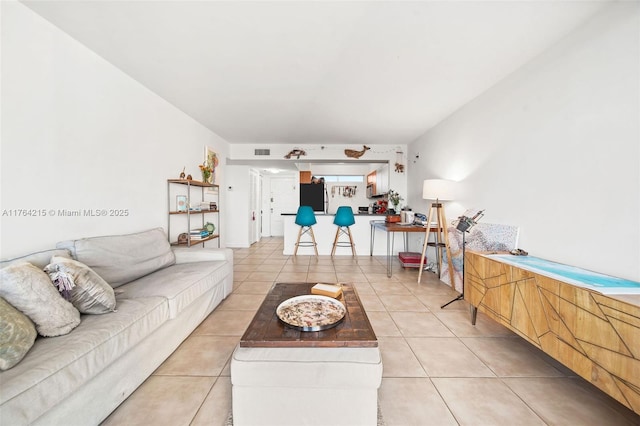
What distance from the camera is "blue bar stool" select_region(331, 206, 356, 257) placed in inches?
194

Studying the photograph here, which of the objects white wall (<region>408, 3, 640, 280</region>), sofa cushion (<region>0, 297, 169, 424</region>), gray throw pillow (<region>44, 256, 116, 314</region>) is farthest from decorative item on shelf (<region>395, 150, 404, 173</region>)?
gray throw pillow (<region>44, 256, 116, 314</region>)

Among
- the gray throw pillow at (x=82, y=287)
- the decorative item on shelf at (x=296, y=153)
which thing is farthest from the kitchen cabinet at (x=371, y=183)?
the gray throw pillow at (x=82, y=287)

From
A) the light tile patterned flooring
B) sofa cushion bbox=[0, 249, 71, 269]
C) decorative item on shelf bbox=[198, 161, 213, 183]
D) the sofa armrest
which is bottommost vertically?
the light tile patterned flooring

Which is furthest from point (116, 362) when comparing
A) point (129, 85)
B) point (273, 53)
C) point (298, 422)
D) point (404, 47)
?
point (404, 47)

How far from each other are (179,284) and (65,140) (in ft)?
4.79

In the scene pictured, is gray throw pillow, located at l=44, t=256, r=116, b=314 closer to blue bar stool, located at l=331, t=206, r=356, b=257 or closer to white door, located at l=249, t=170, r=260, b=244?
blue bar stool, located at l=331, t=206, r=356, b=257

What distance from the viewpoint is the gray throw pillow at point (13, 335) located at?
1007 millimetres

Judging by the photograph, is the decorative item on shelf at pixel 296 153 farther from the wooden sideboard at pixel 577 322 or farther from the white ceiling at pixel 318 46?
the wooden sideboard at pixel 577 322

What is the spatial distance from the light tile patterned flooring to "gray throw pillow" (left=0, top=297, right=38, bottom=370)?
586 millimetres

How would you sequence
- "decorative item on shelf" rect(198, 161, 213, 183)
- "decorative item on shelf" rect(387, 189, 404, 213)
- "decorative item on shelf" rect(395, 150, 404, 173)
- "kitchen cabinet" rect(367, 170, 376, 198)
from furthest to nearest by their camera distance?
1. "kitchen cabinet" rect(367, 170, 376, 198)
2. "decorative item on shelf" rect(395, 150, 404, 173)
3. "decorative item on shelf" rect(387, 189, 404, 213)
4. "decorative item on shelf" rect(198, 161, 213, 183)

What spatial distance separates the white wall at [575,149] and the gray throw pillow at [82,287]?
3188 mm

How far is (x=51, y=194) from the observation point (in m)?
1.86

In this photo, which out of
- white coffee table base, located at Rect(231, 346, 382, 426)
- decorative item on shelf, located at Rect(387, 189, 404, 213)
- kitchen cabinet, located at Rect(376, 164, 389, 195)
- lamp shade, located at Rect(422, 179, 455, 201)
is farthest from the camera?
kitchen cabinet, located at Rect(376, 164, 389, 195)

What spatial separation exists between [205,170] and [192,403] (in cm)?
343
